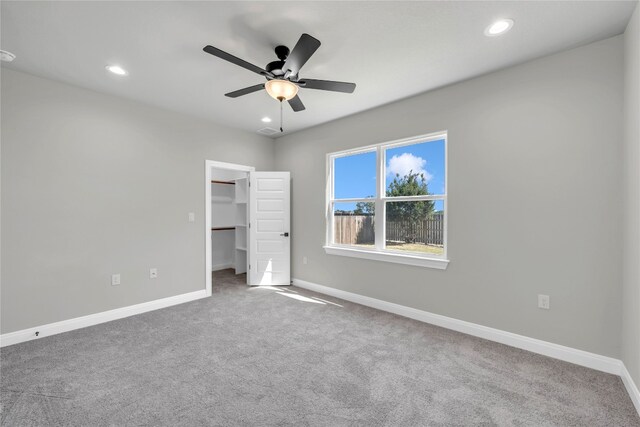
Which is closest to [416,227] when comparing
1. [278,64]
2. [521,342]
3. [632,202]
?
[521,342]

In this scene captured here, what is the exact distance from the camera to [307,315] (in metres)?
3.49

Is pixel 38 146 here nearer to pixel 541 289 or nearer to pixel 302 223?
pixel 302 223

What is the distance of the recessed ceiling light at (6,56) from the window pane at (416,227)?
162 inches

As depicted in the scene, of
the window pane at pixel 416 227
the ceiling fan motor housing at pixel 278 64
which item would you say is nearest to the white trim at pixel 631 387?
the window pane at pixel 416 227

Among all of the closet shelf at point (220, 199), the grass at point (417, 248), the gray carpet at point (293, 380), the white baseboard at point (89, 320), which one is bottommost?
the gray carpet at point (293, 380)

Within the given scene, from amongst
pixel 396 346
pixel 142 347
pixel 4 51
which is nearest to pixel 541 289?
pixel 396 346

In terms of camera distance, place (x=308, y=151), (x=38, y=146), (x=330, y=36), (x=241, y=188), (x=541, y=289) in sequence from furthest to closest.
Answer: (x=241, y=188)
(x=308, y=151)
(x=38, y=146)
(x=541, y=289)
(x=330, y=36)

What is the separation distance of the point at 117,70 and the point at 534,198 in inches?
169

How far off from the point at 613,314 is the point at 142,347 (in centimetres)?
419

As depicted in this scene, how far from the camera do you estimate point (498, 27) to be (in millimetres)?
2117

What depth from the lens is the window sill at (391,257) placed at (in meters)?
3.21

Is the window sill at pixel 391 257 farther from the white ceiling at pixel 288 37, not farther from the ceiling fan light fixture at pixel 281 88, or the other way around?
the ceiling fan light fixture at pixel 281 88

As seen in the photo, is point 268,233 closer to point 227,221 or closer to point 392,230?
point 227,221

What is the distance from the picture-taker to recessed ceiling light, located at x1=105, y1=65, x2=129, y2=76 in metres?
2.72
